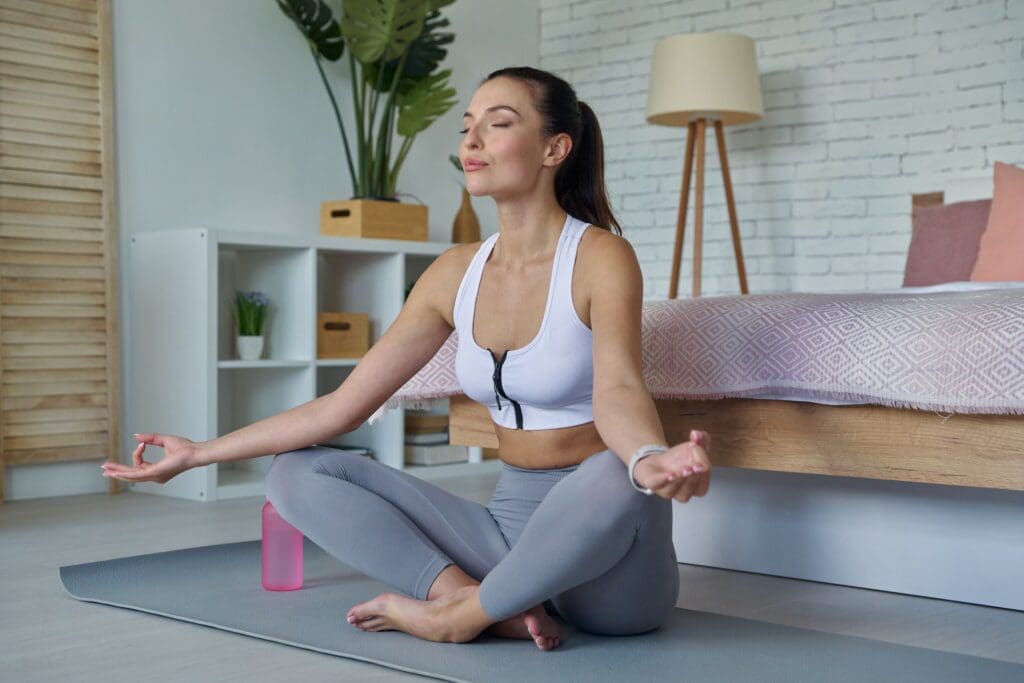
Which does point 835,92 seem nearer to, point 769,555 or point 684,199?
point 684,199

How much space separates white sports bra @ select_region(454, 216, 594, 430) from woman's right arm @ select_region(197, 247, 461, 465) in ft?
0.38

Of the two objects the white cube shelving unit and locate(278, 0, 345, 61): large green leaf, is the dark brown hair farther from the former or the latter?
locate(278, 0, 345, 61): large green leaf

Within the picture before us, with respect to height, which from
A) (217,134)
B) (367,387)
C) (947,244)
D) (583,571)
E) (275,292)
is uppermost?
(217,134)

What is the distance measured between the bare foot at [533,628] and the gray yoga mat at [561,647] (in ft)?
0.05

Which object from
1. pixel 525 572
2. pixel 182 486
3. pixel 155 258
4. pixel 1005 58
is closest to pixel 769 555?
pixel 525 572

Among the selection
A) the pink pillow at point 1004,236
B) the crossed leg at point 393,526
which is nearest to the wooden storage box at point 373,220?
the pink pillow at point 1004,236

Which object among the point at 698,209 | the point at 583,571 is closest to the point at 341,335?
the point at 698,209

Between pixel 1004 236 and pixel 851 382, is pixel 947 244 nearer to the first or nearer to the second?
pixel 1004 236

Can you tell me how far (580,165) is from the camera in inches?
83.7

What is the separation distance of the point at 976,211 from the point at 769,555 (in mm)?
1666

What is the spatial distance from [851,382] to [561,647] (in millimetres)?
689

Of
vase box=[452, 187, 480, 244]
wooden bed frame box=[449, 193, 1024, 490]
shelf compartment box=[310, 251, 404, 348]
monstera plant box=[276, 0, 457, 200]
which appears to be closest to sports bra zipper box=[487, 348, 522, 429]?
wooden bed frame box=[449, 193, 1024, 490]

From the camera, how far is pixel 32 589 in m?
2.45

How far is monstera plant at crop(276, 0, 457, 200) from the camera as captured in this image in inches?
168
